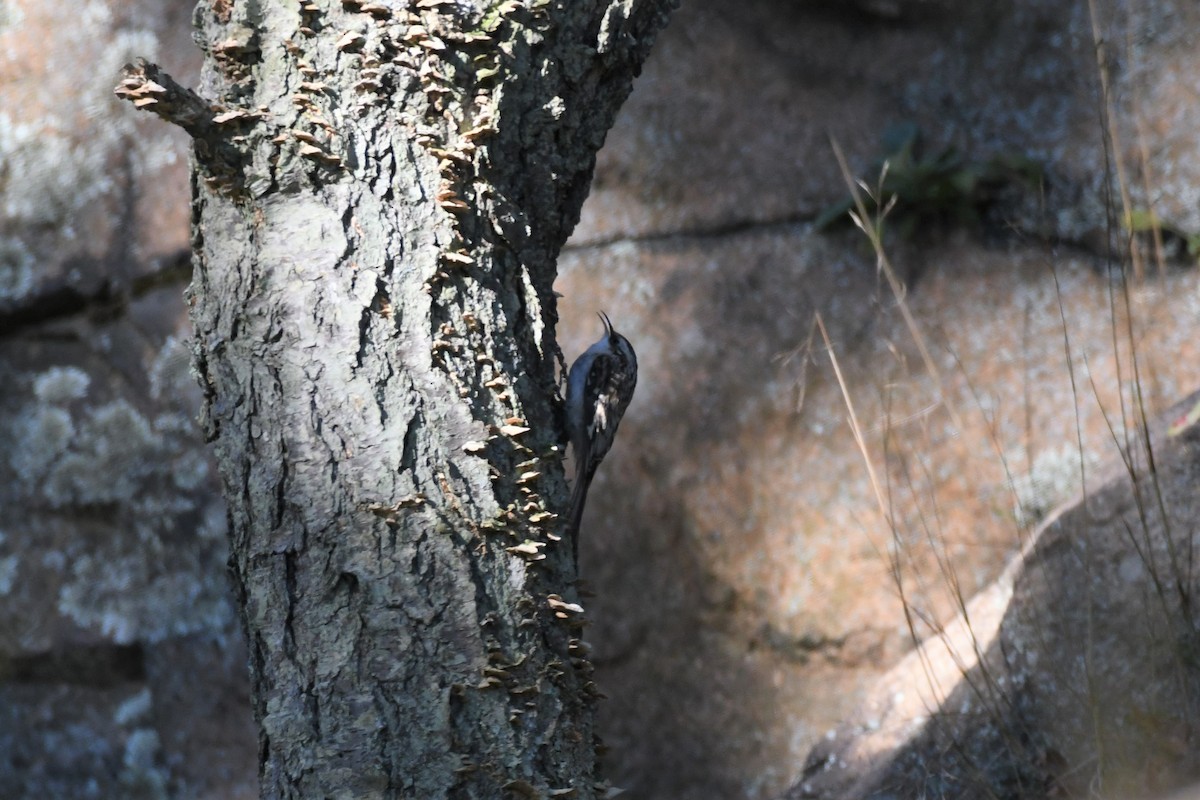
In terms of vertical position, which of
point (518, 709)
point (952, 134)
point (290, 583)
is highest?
point (952, 134)

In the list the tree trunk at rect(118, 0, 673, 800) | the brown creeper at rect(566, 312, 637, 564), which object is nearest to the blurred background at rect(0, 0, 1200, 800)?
the brown creeper at rect(566, 312, 637, 564)

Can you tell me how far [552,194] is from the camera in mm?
1940

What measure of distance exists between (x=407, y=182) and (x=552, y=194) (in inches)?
13.7

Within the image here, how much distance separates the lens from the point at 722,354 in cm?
410

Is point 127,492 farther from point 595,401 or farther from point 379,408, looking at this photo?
point 379,408

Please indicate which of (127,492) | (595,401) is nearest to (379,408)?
(595,401)

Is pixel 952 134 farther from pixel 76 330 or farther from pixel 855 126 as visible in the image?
Answer: pixel 76 330

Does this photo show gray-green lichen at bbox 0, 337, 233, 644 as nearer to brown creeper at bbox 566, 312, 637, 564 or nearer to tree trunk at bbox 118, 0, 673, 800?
brown creeper at bbox 566, 312, 637, 564

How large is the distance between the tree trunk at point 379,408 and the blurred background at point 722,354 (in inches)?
86.9

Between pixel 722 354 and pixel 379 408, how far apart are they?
2.65 metres

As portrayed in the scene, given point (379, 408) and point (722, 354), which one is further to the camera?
point (722, 354)

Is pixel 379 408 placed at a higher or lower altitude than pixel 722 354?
lower

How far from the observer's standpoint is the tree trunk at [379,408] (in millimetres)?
1524

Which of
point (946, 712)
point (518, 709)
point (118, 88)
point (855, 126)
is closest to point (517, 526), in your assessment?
point (518, 709)
